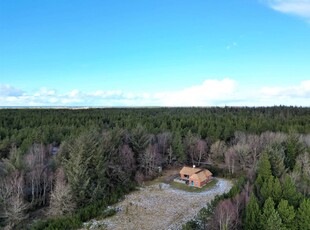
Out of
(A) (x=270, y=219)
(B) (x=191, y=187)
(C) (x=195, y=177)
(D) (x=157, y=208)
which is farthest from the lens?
(C) (x=195, y=177)

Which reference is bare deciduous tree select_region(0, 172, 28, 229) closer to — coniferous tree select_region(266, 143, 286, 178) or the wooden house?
the wooden house

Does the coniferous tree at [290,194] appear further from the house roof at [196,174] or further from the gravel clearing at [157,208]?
the house roof at [196,174]

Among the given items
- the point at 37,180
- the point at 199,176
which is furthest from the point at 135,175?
the point at 37,180

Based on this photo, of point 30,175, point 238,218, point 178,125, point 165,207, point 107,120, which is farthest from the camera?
point 107,120

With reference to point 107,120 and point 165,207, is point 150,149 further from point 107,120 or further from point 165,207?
point 107,120

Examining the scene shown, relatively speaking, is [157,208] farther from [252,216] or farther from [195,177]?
[252,216]

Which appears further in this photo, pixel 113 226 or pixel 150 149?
pixel 150 149

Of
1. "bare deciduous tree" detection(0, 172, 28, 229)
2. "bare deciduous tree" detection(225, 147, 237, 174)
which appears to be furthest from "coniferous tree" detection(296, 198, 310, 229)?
"bare deciduous tree" detection(225, 147, 237, 174)

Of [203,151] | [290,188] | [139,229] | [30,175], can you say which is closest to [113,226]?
[139,229]

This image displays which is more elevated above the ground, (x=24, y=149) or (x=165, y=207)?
(x=24, y=149)
